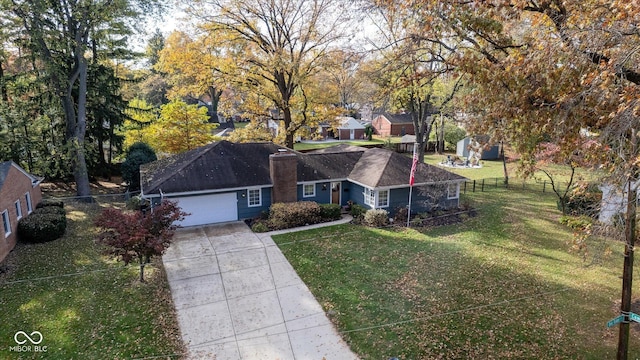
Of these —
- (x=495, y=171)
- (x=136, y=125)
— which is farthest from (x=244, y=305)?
(x=495, y=171)

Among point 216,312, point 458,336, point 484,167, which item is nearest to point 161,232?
point 216,312

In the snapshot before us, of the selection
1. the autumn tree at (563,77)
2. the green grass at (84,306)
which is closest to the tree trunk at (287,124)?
the green grass at (84,306)

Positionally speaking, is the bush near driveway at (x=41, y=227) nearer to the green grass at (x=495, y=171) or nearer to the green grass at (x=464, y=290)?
the green grass at (x=464, y=290)

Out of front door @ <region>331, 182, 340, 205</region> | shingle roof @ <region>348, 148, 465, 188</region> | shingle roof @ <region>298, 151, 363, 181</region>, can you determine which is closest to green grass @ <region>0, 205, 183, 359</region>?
shingle roof @ <region>298, 151, 363, 181</region>

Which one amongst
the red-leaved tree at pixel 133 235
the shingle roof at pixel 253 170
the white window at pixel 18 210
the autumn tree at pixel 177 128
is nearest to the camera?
the red-leaved tree at pixel 133 235

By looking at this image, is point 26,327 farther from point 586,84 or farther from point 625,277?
point 625,277

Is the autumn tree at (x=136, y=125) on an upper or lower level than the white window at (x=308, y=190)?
upper

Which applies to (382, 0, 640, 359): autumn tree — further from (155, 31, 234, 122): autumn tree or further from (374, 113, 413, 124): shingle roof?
(374, 113, 413, 124): shingle roof
